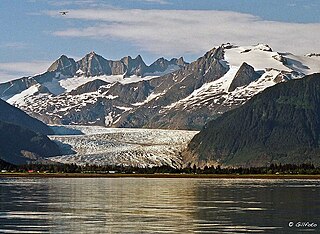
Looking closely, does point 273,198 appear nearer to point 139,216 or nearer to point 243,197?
A: point 243,197

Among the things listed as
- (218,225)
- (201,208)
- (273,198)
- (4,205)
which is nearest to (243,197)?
(273,198)

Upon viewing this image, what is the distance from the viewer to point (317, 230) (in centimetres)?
6462

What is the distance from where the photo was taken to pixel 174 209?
3324 inches

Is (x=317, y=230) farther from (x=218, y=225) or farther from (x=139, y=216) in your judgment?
(x=139, y=216)

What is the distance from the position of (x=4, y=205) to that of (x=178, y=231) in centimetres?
2914

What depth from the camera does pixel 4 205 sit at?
8894 centimetres

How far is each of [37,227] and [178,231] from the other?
10560 millimetres

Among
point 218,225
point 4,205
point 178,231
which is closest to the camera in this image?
point 178,231

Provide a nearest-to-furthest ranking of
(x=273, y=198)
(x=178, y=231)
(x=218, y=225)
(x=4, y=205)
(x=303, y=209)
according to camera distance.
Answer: (x=178, y=231) < (x=218, y=225) < (x=303, y=209) < (x=4, y=205) < (x=273, y=198)

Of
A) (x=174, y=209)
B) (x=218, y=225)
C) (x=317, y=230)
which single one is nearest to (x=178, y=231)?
(x=218, y=225)

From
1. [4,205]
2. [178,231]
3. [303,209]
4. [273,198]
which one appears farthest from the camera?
[273,198]

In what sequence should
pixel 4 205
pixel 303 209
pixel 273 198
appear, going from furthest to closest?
pixel 273 198, pixel 4 205, pixel 303 209

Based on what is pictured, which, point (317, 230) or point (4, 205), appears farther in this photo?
point (4, 205)

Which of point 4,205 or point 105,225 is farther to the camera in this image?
point 4,205
